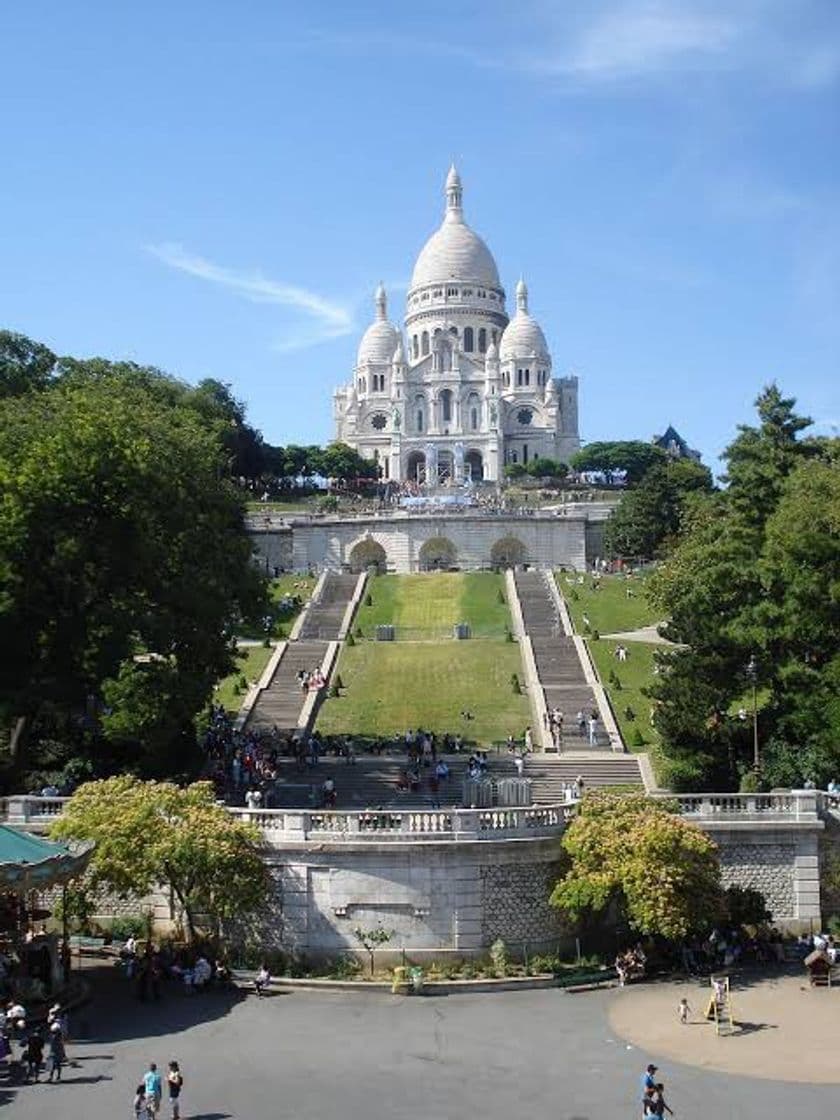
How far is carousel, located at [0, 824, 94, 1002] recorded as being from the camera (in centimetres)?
2531

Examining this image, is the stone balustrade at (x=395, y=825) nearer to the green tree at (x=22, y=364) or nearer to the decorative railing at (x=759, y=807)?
the decorative railing at (x=759, y=807)

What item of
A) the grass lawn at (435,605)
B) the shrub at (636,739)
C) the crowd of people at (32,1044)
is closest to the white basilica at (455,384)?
the grass lawn at (435,605)

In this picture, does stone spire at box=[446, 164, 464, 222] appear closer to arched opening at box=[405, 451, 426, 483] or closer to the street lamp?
arched opening at box=[405, 451, 426, 483]

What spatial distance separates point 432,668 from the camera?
56219 millimetres

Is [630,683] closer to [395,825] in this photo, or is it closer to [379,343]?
[395,825]

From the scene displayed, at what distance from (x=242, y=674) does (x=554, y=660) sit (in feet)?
42.2

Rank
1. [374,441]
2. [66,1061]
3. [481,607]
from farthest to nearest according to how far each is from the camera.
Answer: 1. [374,441]
2. [481,607]
3. [66,1061]

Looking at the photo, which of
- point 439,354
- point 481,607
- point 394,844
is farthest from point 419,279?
point 394,844

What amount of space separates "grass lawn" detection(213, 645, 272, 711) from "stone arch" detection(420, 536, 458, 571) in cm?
3960

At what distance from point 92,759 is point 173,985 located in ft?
37.2

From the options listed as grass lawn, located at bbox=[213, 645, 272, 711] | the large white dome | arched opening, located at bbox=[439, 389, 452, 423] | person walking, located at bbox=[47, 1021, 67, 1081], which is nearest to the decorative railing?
person walking, located at bbox=[47, 1021, 67, 1081]

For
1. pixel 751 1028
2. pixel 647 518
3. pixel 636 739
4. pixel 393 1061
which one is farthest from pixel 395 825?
pixel 647 518

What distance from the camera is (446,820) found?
29.4 m

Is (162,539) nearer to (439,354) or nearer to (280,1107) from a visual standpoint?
(280,1107)
